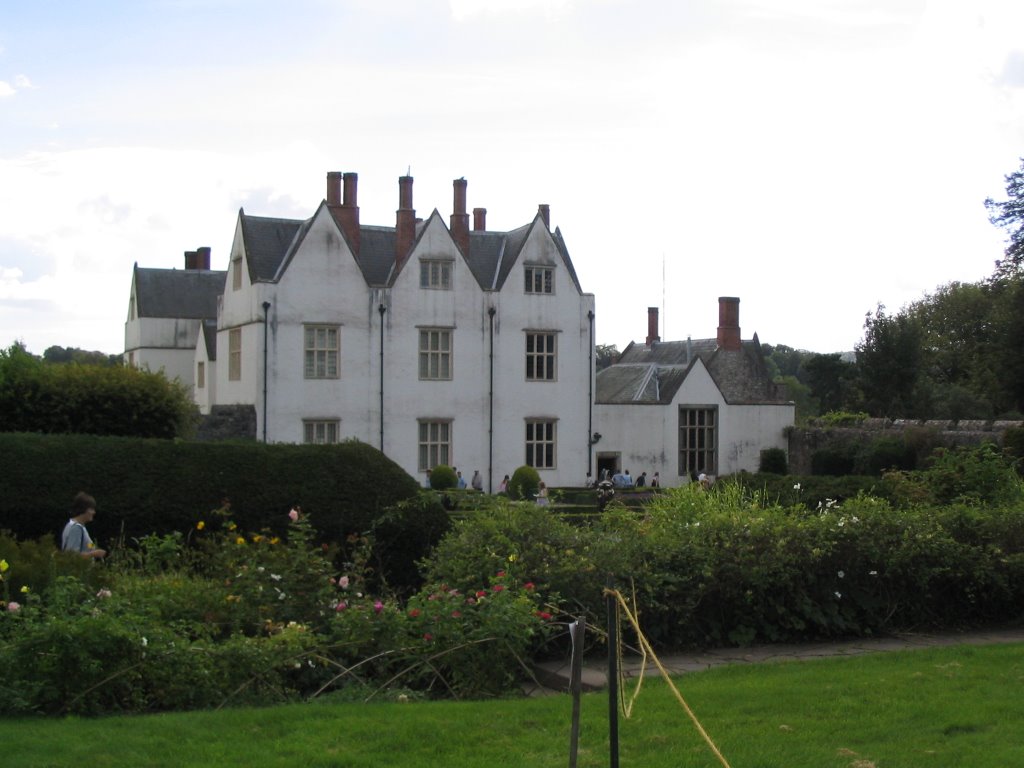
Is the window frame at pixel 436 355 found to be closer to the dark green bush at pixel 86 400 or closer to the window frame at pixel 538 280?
the window frame at pixel 538 280

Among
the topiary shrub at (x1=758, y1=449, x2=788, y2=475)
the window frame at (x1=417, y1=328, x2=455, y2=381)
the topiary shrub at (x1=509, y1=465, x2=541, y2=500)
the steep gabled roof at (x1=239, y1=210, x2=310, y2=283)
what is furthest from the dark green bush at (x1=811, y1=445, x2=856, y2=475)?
the steep gabled roof at (x1=239, y1=210, x2=310, y2=283)

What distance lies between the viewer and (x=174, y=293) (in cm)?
5031

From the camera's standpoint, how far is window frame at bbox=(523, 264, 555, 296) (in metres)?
40.9

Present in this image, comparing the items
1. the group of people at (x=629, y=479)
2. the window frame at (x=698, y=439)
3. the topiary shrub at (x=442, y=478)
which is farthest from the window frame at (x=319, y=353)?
the window frame at (x=698, y=439)

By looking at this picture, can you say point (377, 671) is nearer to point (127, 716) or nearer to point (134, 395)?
point (127, 716)

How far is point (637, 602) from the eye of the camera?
32.2 ft

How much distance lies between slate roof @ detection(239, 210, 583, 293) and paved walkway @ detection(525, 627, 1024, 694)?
29.4 meters

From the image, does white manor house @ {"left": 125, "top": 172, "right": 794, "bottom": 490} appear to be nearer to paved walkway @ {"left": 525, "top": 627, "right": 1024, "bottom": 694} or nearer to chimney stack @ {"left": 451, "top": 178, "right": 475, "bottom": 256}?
chimney stack @ {"left": 451, "top": 178, "right": 475, "bottom": 256}

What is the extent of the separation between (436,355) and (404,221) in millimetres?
4801

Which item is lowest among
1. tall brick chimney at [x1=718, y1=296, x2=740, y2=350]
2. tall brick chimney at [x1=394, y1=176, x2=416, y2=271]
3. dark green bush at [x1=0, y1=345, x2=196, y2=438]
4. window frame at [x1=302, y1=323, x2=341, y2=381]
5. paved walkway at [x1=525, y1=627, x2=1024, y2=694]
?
paved walkway at [x1=525, y1=627, x2=1024, y2=694]

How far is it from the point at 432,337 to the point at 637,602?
3009 cm

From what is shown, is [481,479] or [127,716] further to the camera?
[481,479]

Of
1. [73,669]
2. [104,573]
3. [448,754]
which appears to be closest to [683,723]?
[448,754]

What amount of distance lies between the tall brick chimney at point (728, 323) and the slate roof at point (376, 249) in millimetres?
10389
